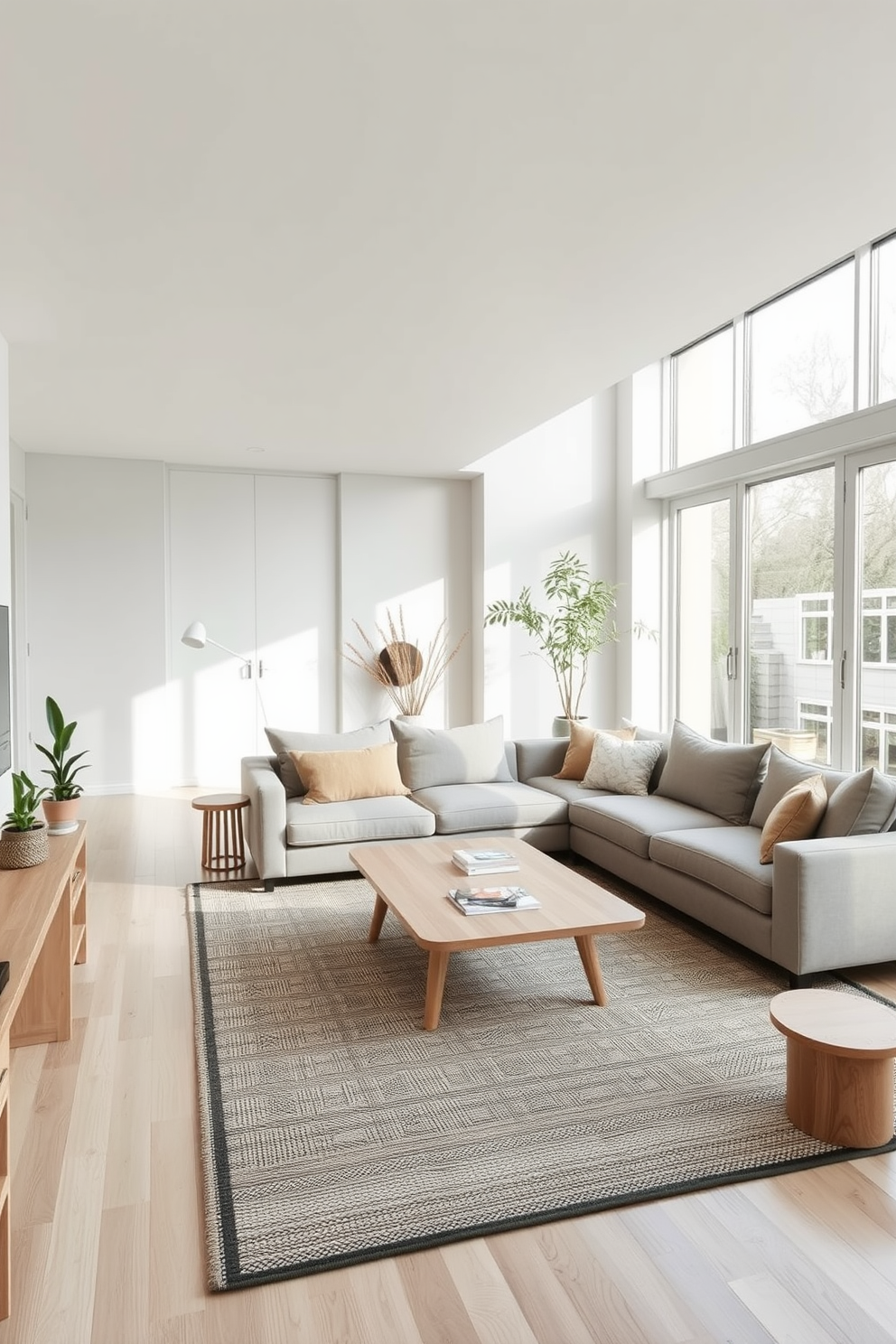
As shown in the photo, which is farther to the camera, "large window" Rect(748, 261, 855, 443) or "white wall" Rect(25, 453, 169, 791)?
"white wall" Rect(25, 453, 169, 791)

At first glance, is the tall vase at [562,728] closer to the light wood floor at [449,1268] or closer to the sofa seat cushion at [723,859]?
the sofa seat cushion at [723,859]

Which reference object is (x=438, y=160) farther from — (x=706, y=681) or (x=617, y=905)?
(x=706, y=681)

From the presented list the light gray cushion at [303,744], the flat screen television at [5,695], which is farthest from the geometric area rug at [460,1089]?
the light gray cushion at [303,744]

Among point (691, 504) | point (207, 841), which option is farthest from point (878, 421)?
point (207, 841)

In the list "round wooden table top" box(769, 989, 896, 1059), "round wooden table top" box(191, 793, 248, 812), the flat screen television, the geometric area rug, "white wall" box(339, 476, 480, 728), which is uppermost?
"white wall" box(339, 476, 480, 728)

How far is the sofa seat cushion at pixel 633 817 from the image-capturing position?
13.7ft

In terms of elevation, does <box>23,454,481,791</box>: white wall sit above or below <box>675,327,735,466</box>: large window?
below

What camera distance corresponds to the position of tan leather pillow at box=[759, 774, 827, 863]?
11.5 feet

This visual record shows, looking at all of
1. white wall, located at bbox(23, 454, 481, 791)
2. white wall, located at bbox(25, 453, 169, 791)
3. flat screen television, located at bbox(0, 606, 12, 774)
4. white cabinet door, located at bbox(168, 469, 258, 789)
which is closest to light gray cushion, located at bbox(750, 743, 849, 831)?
flat screen television, located at bbox(0, 606, 12, 774)

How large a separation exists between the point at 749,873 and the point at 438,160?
264 cm

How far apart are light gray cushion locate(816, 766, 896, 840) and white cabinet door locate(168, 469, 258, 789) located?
5.07m

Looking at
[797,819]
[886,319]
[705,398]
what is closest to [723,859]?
[797,819]

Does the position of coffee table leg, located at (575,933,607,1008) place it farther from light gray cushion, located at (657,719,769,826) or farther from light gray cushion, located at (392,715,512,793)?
light gray cushion, located at (392,715,512,793)

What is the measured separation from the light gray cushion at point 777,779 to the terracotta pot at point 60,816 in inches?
114
